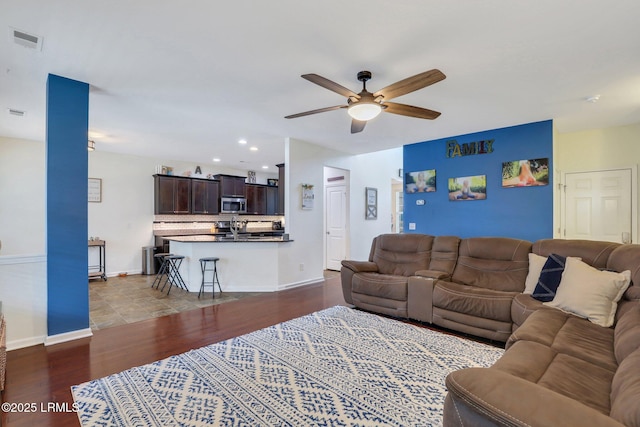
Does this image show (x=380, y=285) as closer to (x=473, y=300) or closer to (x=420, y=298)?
(x=420, y=298)

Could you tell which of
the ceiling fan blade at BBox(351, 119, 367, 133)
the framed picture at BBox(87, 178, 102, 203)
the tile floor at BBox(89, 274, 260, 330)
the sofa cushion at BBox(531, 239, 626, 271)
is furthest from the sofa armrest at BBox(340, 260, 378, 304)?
the framed picture at BBox(87, 178, 102, 203)

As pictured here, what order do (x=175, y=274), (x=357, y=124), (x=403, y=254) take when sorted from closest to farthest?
(x=357, y=124), (x=403, y=254), (x=175, y=274)

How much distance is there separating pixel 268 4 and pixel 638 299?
11.2ft

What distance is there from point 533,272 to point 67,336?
4.75 m

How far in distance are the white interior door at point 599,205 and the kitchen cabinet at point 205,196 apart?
7.31m

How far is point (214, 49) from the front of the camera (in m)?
2.57

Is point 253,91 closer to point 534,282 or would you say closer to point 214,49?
point 214,49

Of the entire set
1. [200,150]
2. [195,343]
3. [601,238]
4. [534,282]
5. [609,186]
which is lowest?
[195,343]

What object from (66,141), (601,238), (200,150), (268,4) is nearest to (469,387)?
(268,4)

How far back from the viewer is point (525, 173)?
4621mm

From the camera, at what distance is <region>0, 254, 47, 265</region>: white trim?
9.59 feet

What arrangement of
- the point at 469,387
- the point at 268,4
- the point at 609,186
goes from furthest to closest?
the point at 609,186 → the point at 268,4 → the point at 469,387

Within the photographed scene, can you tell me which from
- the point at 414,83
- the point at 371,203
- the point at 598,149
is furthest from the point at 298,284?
the point at 598,149

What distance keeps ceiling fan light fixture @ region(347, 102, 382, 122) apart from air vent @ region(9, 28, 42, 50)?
259 centimetres
